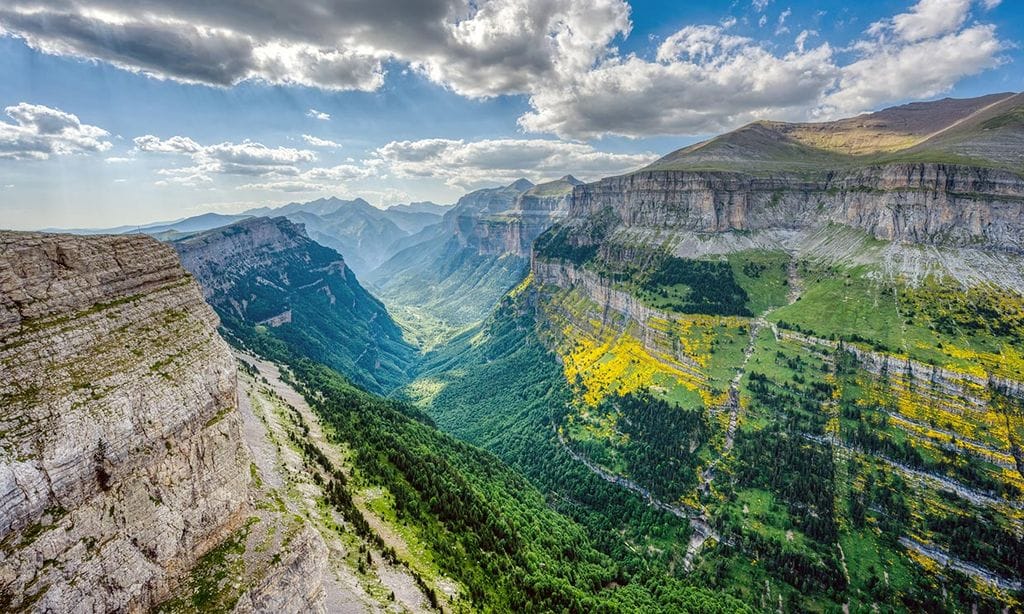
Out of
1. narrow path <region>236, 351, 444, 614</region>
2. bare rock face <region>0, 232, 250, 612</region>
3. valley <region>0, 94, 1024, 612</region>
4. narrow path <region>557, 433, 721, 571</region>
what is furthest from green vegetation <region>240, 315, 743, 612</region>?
bare rock face <region>0, 232, 250, 612</region>

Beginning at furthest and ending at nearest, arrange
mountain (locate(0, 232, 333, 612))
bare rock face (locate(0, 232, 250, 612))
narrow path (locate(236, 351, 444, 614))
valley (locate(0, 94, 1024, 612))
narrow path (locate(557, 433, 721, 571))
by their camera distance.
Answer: narrow path (locate(557, 433, 721, 571)) < narrow path (locate(236, 351, 444, 614)) < valley (locate(0, 94, 1024, 612)) < mountain (locate(0, 232, 333, 612)) < bare rock face (locate(0, 232, 250, 612))

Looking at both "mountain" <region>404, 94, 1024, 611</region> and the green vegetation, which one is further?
"mountain" <region>404, 94, 1024, 611</region>

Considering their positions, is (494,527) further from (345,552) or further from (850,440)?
(850,440)

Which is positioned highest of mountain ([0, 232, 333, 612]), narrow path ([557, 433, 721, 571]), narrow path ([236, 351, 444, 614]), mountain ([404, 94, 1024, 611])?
mountain ([0, 232, 333, 612])

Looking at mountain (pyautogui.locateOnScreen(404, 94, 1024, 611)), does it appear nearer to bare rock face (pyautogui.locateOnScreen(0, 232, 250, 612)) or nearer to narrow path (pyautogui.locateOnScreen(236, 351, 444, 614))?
narrow path (pyautogui.locateOnScreen(236, 351, 444, 614))

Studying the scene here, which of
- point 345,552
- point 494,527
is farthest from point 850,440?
point 345,552

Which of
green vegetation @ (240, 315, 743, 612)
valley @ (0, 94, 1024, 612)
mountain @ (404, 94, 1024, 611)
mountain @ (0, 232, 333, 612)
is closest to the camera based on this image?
mountain @ (0, 232, 333, 612)

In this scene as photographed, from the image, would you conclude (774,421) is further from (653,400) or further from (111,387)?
(111,387)
